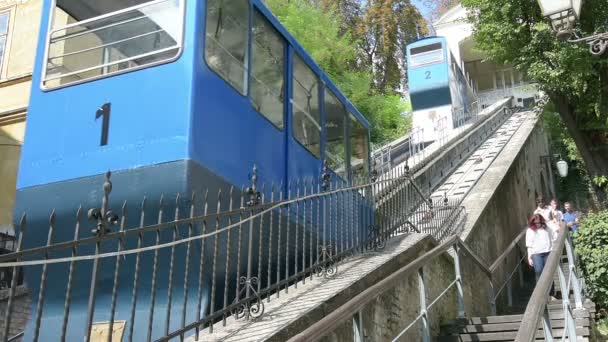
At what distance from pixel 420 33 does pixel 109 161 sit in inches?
1303

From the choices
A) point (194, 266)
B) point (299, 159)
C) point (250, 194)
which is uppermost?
point (299, 159)

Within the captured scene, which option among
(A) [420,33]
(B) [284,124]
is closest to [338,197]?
(B) [284,124]

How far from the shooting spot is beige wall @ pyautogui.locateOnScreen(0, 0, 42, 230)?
13.5 meters

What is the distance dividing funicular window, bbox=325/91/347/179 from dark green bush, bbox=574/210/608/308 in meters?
4.70

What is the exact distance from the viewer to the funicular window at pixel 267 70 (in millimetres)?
6117

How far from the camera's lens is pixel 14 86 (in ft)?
45.6

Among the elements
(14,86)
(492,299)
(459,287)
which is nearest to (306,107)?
(459,287)

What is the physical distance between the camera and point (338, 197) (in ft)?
24.2

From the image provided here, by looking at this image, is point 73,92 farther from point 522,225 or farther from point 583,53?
point 522,225

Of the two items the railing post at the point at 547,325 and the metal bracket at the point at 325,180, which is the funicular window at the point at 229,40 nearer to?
the metal bracket at the point at 325,180

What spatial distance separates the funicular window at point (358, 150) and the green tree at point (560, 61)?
4.76m

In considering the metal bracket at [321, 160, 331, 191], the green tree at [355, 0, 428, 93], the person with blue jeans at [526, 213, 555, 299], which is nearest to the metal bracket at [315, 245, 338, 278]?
the metal bracket at [321, 160, 331, 191]

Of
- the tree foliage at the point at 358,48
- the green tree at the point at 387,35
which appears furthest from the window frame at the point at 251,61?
the green tree at the point at 387,35

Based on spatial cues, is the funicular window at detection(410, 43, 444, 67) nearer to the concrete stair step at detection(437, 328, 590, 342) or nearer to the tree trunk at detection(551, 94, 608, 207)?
the tree trunk at detection(551, 94, 608, 207)
